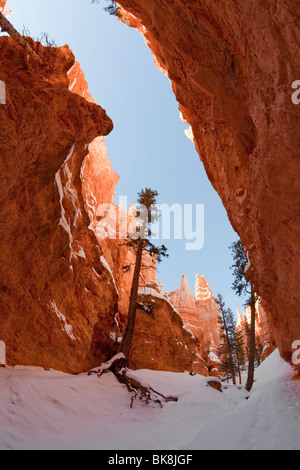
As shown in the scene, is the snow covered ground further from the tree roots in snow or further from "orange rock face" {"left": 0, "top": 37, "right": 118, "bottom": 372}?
"orange rock face" {"left": 0, "top": 37, "right": 118, "bottom": 372}

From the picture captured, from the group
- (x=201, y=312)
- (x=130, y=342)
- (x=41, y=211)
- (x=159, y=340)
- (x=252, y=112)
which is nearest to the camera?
(x=252, y=112)

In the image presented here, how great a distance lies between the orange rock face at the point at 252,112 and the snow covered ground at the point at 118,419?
11.7 feet

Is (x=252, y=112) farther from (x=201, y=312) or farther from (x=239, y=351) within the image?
(x=201, y=312)

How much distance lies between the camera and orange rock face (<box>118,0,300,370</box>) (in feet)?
21.1

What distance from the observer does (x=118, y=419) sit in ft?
24.9

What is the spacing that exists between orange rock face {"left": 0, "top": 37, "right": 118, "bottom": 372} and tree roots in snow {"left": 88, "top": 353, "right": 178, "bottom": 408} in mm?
1528

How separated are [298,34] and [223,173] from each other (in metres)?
5.84

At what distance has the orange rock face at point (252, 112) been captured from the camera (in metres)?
6.44

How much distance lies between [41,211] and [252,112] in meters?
8.58

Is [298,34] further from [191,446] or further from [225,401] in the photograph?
[225,401]

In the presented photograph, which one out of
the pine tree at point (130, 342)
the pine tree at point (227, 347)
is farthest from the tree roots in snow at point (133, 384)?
the pine tree at point (227, 347)

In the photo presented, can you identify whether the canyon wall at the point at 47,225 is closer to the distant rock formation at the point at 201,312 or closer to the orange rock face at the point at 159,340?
the orange rock face at the point at 159,340

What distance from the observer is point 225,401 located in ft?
37.2

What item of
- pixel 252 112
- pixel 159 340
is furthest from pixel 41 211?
pixel 159 340
